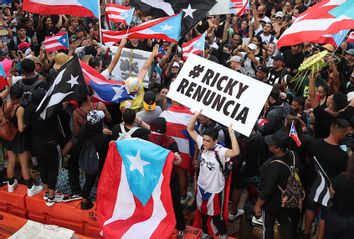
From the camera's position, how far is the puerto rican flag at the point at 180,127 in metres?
5.63

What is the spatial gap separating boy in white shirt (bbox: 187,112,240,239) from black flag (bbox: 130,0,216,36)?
2.82 m

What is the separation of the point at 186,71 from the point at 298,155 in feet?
5.72

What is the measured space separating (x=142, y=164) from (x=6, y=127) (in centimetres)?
223

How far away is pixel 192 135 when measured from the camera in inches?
204

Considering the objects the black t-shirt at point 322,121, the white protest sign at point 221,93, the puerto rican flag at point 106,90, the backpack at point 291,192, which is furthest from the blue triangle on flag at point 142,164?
the black t-shirt at point 322,121

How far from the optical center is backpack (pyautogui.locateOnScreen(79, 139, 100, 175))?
5371mm

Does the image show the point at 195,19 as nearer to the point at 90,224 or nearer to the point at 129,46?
the point at 129,46

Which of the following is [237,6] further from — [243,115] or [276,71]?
[243,115]

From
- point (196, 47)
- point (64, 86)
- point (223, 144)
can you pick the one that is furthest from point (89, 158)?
point (196, 47)

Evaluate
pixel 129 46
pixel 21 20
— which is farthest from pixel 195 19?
pixel 21 20

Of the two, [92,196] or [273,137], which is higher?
[273,137]

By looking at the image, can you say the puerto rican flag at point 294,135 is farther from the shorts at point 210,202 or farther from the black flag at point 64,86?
the black flag at point 64,86

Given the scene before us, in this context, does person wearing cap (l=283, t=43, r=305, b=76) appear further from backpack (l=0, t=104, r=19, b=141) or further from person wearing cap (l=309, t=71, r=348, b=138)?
backpack (l=0, t=104, r=19, b=141)

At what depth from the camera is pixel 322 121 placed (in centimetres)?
569
